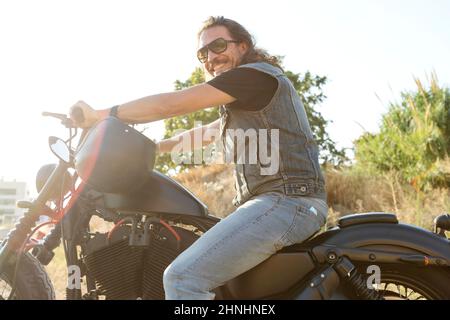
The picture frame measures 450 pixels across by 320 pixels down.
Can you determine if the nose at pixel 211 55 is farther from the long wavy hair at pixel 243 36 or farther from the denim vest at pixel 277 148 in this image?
the denim vest at pixel 277 148

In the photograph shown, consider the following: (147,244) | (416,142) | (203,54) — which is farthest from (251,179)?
(416,142)

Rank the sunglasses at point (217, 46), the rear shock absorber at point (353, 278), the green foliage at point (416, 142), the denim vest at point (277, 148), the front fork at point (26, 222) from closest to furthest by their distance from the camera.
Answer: the rear shock absorber at point (353, 278) → the denim vest at point (277, 148) → the front fork at point (26, 222) → the sunglasses at point (217, 46) → the green foliage at point (416, 142)

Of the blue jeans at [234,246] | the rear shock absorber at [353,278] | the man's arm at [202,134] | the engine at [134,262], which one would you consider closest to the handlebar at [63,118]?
the engine at [134,262]

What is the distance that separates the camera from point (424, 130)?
10.3 meters

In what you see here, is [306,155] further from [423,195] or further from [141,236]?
[423,195]

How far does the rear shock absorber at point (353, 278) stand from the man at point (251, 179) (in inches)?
8.1

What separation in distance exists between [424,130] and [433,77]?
1.43 metres

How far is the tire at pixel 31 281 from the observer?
283 cm

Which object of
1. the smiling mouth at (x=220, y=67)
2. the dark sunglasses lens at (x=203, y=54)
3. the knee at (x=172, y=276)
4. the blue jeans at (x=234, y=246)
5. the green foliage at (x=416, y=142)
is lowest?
the knee at (x=172, y=276)

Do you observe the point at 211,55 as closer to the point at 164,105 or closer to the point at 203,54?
the point at 203,54

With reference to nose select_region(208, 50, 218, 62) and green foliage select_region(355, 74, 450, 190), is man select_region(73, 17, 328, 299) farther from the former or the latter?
green foliage select_region(355, 74, 450, 190)

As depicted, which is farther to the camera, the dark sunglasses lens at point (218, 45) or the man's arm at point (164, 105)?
the dark sunglasses lens at point (218, 45)
